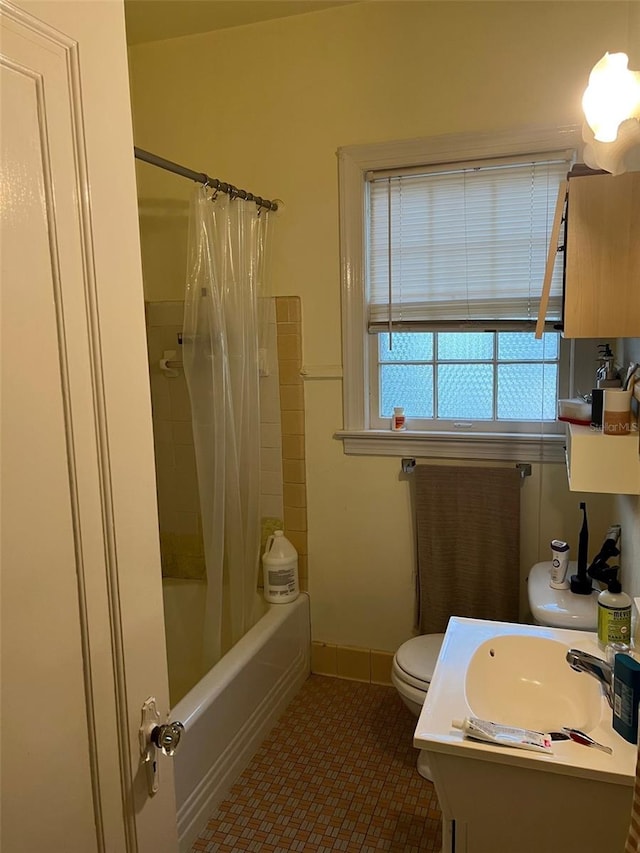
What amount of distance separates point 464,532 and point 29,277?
2.07 metres

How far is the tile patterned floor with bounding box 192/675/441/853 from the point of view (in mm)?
1935

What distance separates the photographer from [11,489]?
73 cm

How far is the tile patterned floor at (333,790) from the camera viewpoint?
6.35 feet

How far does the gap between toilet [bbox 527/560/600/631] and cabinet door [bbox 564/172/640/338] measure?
87cm

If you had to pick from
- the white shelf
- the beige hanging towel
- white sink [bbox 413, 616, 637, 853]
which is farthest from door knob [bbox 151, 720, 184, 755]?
the beige hanging towel

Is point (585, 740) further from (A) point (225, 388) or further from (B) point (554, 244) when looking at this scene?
(A) point (225, 388)

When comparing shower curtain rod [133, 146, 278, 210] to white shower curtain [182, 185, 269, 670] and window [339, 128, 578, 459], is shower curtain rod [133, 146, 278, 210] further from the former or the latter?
window [339, 128, 578, 459]

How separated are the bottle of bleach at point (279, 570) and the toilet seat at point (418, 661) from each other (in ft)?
1.97

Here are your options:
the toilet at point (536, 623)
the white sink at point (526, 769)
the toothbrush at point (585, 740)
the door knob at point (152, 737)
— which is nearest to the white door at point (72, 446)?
the door knob at point (152, 737)

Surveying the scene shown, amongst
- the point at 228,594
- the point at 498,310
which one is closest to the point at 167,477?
the point at 228,594

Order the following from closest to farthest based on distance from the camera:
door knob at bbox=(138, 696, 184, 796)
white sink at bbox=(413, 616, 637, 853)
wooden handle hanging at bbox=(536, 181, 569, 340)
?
door knob at bbox=(138, 696, 184, 796) → white sink at bbox=(413, 616, 637, 853) → wooden handle hanging at bbox=(536, 181, 569, 340)

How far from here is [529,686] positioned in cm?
155

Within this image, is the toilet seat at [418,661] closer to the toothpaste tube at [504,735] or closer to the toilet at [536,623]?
the toilet at [536,623]

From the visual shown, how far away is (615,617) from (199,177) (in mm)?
1819
